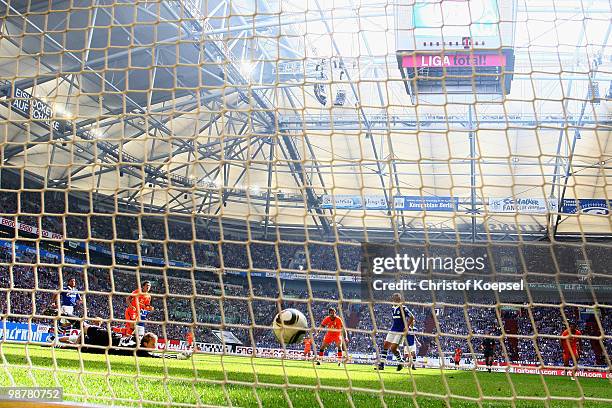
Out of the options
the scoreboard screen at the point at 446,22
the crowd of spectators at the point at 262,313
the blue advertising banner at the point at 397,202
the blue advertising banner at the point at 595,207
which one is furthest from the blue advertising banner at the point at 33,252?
the scoreboard screen at the point at 446,22

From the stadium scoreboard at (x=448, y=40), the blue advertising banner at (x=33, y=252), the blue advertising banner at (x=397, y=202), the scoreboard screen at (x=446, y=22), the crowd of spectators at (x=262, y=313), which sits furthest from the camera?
the crowd of spectators at (x=262, y=313)

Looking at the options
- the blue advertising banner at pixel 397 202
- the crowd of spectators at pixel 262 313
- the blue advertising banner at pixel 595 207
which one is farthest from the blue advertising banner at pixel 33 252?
the blue advertising banner at pixel 595 207

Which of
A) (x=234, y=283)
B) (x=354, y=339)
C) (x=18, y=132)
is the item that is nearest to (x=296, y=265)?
(x=234, y=283)

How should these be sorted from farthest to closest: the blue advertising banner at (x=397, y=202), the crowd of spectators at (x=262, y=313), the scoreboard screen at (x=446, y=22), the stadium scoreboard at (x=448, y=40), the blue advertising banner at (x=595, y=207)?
the crowd of spectators at (x=262, y=313) < the blue advertising banner at (x=397, y=202) < the scoreboard screen at (x=446, y=22) < the stadium scoreboard at (x=448, y=40) < the blue advertising banner at (x=595, y=207)

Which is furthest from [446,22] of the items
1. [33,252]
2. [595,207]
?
[33,252]

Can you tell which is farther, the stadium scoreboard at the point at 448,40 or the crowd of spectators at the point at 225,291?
the crowd of spectators at the point at 225,291

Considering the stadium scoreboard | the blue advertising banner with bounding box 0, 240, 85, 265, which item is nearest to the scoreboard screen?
the stadium scoreboard

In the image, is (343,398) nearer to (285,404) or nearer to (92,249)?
(285,404)

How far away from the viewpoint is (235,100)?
19312 millimetres

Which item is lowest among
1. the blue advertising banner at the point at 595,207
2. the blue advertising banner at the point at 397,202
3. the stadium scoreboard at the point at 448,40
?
the blue advertising banner at the point at 595,207

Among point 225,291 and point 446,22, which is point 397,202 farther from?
point 446,22

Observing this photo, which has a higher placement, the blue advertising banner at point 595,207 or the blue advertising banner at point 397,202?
the blue advertising banner at point 397,202

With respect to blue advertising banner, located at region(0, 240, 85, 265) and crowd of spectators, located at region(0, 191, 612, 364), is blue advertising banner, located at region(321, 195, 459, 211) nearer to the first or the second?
crowd of spectators, located at region(0, 191, 612, 364)

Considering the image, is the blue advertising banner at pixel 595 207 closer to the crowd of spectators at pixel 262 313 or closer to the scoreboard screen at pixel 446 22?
the scoreboard screen at pixel 446 22
